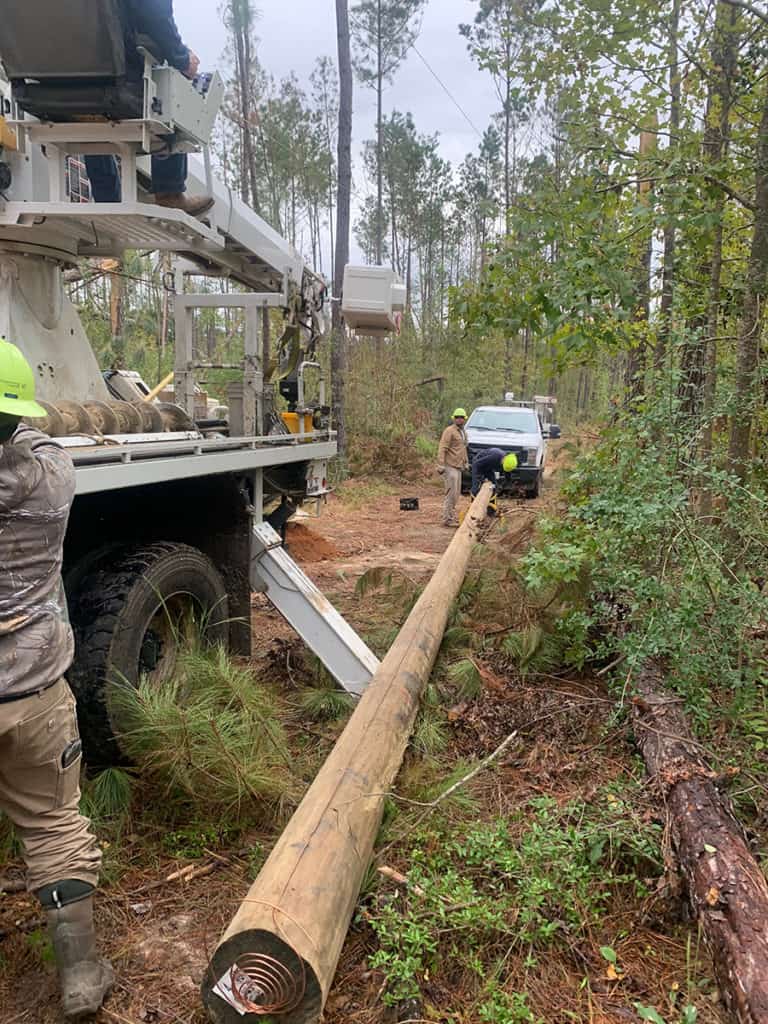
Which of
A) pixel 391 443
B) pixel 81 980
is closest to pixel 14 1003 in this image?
pixel 81 980

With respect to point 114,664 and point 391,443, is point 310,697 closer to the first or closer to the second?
point 114,664

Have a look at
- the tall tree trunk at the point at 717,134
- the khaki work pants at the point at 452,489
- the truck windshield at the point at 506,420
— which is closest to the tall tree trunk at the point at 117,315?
the khaki work pants at the point at 452,489

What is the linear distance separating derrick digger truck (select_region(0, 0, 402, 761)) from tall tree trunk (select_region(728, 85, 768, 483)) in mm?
Answer: 2717

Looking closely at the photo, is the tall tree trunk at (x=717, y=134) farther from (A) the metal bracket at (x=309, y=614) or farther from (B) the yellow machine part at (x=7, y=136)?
(B) the yellow machine part at (x=7, y=136)

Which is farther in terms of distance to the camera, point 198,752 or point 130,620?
point 130,620

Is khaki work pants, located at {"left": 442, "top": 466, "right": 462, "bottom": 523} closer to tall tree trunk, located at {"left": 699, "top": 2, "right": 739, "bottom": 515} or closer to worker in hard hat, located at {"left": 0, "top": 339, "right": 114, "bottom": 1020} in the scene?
tall tree trunk, located at {"left": 699, "top": 2, "right": 739, "bottom": 515}

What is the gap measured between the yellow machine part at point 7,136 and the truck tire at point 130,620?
198 centimetres

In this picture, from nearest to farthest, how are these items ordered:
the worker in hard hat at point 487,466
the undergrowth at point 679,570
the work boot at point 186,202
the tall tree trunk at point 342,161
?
1. the undergrowth at point 679,570
2. the work boot at point 186,202
3. the worker in hard hat at point 487,466
4. the tall tree trunk at point 342,161

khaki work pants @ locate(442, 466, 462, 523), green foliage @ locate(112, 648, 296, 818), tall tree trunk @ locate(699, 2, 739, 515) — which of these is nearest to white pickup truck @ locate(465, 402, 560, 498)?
khaki work pants @ locate(442, 466, 462, 523)

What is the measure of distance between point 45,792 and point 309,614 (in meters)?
2.35

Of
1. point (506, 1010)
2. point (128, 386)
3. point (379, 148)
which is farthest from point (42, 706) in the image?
point (379, 148)

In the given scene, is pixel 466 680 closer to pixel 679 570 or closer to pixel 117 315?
pixel 679 570

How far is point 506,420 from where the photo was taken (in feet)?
52.6

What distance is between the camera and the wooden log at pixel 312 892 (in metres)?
2.08
